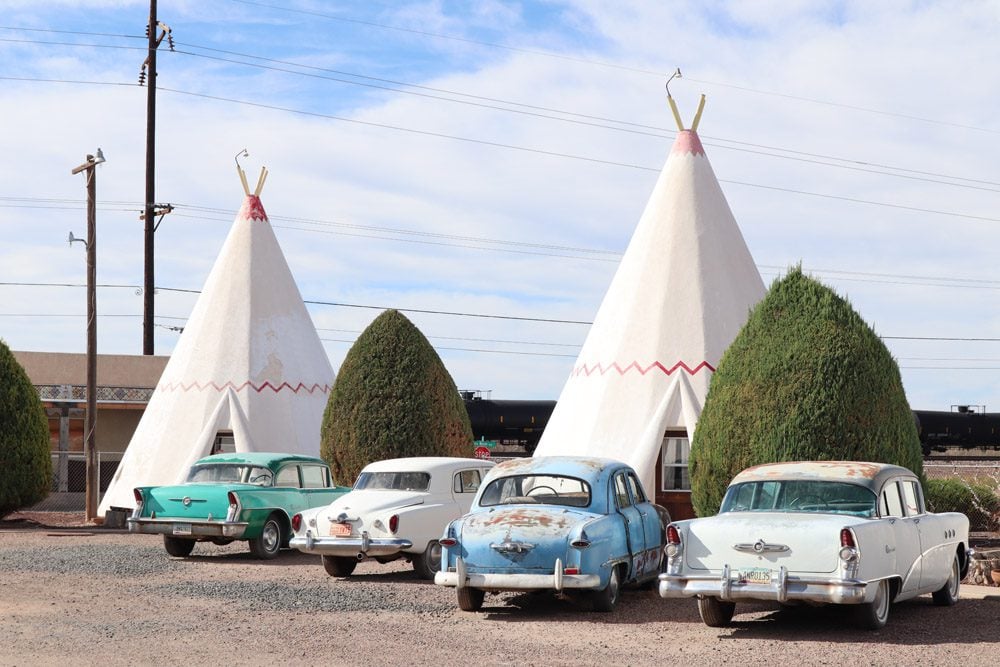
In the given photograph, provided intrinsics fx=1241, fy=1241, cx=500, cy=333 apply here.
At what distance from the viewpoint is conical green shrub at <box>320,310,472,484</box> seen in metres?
16.9

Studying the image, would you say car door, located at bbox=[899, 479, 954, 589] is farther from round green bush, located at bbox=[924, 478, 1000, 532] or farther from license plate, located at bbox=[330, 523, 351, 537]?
round green bush, located at bbox=[924, 478, 1000, 532]

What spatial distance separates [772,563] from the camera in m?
7.79

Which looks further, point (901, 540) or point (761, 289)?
point (761, 289)

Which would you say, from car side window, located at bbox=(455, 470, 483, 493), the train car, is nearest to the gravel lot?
car side window, located at bbox=(455, 470, 483, 493)

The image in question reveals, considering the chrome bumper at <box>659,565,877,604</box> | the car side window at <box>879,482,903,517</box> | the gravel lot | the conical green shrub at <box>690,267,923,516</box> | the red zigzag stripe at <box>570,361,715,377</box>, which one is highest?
the red zigzag stripe at <box>570,361,715,377</box>

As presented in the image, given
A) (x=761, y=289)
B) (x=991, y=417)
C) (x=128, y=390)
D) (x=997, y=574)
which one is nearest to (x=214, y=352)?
(x=128, y=390)

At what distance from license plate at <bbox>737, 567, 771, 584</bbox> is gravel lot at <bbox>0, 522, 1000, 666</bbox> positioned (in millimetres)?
405

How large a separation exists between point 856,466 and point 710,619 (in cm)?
148

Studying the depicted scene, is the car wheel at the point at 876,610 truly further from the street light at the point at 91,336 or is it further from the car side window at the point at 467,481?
the street light at the point at 91,336

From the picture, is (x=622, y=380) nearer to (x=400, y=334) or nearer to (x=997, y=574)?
(x=400, y=334)

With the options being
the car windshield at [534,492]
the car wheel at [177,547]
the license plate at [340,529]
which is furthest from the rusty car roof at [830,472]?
the car wheel at [177,547]

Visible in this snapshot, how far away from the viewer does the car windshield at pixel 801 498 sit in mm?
8344

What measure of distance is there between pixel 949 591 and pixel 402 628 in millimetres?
4182

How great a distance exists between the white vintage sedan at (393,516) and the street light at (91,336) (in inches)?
362
